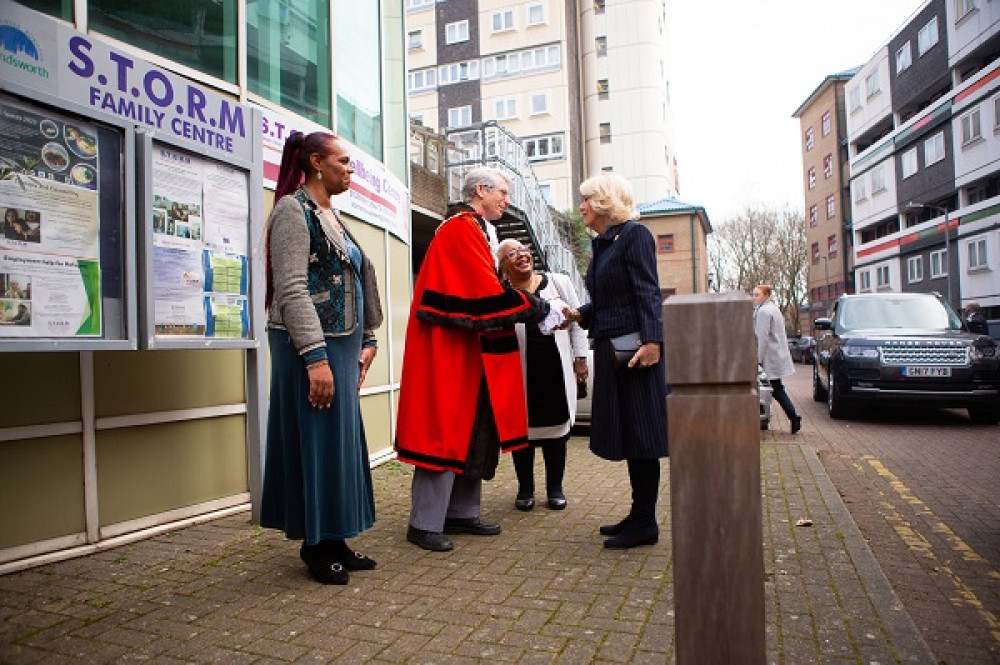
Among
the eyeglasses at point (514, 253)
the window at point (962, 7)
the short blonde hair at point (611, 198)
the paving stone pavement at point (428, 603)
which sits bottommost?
the paving stone pavement at point (428, 603)

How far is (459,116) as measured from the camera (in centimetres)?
4316

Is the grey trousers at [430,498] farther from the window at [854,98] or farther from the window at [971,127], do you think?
the window at [854,98]

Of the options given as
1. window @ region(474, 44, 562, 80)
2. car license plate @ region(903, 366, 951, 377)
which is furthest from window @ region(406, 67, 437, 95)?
car license plate @ region(903, 366, 951, 377)

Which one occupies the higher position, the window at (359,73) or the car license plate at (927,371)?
the window at (359,73)

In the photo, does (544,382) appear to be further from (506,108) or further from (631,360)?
(506,108)

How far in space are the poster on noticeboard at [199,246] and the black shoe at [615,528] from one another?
2.43 m

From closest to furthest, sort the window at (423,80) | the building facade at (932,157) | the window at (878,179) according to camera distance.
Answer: the building facade at (932,157), the window at (878,179), the window at (423,80)

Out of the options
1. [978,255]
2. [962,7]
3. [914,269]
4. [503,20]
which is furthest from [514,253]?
[914,269]

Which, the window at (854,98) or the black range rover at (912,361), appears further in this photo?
the window at (854,98)

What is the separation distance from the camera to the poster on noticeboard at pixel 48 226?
3131 mm

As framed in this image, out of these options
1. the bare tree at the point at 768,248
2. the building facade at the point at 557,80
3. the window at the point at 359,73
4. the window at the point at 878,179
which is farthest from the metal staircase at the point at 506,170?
the bare tree at the point at 768,248

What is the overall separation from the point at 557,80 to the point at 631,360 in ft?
128

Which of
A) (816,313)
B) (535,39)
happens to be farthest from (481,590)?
(816,313)

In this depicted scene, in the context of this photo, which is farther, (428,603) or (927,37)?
(927,37)
